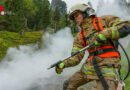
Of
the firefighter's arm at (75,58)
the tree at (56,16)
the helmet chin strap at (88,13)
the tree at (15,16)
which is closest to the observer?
the helmet chin strap at (88,13)

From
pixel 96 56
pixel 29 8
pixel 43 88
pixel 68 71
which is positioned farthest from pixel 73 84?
pixel 29 8

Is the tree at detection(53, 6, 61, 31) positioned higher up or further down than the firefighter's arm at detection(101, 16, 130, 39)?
higher up

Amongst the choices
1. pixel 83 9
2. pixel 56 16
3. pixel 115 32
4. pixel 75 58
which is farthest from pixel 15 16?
pixel 56 16

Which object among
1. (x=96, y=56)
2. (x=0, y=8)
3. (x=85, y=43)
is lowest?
(x=96, y=56)

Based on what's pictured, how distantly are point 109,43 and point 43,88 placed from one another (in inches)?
132

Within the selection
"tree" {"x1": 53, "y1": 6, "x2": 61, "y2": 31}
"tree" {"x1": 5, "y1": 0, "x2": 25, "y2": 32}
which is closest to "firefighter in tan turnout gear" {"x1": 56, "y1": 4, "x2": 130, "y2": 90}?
"tree" {"x1": 5, "y1": 0, "x2": 25, "y2": 32}

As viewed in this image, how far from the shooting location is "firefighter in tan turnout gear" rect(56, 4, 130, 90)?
2584mm

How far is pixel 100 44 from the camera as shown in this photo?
2.76 meters

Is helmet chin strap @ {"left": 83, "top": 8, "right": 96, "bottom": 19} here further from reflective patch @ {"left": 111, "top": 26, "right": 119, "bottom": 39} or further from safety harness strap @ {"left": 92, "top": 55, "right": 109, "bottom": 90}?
safety harness strap @ {"left": 92, "top": 55, "right": 109, "bottom": 90}

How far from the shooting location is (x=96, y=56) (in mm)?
2824

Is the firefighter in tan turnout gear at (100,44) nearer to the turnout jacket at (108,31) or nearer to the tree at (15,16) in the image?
the turnout jacket at (108,31)

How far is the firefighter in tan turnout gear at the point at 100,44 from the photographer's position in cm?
258

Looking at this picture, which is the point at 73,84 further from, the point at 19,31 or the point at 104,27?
the point at 19,31

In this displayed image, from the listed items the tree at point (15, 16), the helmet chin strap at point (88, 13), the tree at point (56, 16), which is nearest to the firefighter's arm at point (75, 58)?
the helmet chin strap at point (88, 13)
